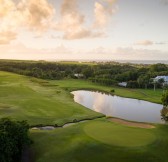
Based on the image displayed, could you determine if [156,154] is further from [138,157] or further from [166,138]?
[166,138]

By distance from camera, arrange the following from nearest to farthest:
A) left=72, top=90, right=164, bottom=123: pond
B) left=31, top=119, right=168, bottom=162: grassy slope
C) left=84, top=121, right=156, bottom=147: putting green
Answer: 1. left=31, top=119, right=168, bottom=162: grassy slope
2. left=84, top=121, right=156, bottom=147: putting green
3. left=72, top=90, right=164, bottom=123: pond

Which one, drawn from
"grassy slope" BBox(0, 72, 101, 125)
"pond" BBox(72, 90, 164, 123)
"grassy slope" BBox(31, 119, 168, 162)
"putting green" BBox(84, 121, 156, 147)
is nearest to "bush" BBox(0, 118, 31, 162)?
A: "grassy slope" BBox(31, 119, 168, 162)

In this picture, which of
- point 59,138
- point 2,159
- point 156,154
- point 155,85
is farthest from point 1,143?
point 155,85

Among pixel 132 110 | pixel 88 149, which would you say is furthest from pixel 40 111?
pixel 88 149

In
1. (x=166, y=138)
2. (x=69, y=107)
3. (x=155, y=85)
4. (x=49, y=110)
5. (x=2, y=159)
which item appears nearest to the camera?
(x=2, y=159)

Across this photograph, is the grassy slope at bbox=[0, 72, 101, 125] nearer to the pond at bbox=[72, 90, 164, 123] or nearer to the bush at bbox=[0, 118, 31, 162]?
the pond at bbox=[72, 90, 164, 123]

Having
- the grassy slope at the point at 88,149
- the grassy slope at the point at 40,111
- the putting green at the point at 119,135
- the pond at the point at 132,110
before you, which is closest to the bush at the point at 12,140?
the grassy slope at the point at 88,149
